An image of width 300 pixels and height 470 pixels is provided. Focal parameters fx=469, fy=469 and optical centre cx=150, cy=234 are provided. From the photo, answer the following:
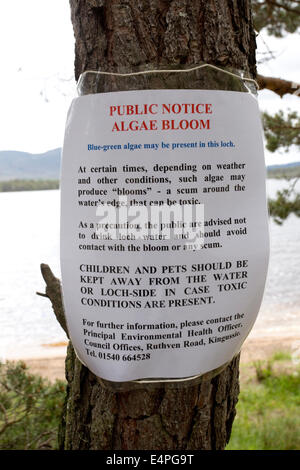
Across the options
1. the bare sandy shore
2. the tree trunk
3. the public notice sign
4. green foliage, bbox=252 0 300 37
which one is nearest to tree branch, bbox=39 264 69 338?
the tree trunk

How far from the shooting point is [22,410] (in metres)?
2.38

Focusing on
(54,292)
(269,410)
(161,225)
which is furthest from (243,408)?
(161,225)

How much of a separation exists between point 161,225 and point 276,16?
3546mm

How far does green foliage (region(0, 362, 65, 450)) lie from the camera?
7.49ft

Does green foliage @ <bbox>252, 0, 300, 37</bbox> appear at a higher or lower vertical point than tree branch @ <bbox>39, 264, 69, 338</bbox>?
higher

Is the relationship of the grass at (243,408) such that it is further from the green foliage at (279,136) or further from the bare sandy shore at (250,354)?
the green foliage at (279,136)

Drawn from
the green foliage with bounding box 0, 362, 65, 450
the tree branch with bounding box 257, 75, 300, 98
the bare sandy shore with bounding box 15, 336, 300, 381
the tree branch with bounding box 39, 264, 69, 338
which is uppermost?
the tree branch with bounding box 257, 75, 300, 98

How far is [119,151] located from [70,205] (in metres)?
0.16

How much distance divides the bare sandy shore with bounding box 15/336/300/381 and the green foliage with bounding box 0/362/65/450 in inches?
93.5

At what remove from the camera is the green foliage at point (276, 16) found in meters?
3.56

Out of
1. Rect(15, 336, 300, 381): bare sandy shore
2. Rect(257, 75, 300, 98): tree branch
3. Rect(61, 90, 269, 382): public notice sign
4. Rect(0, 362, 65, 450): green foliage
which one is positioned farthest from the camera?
Rect(15, 336, 300, 381): bare sandy shore

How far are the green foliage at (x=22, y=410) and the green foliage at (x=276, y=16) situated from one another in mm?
2952

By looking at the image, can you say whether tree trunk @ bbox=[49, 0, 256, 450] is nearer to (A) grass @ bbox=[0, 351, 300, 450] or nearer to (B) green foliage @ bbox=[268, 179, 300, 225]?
(A) grass @ bbox=[0, 351, 300, 450]

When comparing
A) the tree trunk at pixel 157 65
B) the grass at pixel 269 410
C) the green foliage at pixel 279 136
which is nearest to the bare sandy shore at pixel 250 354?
the grass at pixel 269 410
